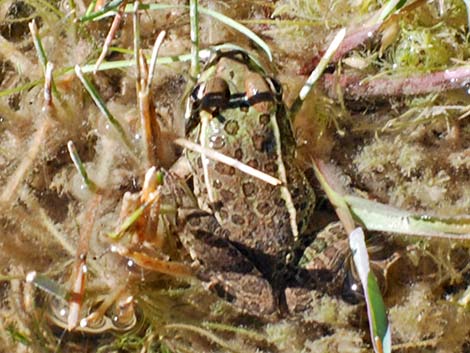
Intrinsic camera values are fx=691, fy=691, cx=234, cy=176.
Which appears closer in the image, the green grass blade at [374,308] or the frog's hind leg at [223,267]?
the green grass blade at [374,308]

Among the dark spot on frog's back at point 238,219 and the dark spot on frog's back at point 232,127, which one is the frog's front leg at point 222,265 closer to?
the dark spot on frog's back at point 238,219

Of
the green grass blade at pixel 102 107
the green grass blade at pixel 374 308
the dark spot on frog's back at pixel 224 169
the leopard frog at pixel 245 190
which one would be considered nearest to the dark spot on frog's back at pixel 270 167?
the leopard frog at pixel 245 190

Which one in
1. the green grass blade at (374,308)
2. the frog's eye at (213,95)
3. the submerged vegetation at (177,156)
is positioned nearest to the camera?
the green grass blade at (374,308)

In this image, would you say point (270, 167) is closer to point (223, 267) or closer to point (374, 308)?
point (223, 267)

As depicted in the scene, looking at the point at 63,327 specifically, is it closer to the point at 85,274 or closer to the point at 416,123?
the point at 85,274

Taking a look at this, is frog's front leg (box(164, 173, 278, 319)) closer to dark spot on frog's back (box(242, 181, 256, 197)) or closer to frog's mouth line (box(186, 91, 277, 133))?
dark spot on frog's back (box(242, 181, 256, 197))

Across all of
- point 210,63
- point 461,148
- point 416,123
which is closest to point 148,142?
point 210,63

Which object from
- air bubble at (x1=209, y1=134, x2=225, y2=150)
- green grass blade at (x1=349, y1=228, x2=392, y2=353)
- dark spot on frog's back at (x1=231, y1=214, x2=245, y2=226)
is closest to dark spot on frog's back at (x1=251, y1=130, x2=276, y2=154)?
air bubble at (x1=209, y1=134, x2=225, y2=150)
